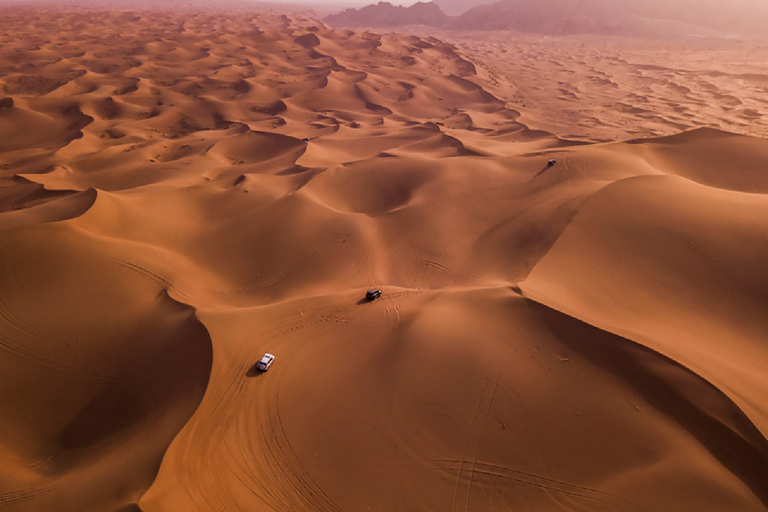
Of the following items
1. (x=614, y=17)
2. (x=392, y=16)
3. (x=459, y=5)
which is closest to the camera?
(x=614, y=17)

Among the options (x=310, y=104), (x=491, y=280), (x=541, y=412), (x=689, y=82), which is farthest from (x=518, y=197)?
(x=689, y=82)

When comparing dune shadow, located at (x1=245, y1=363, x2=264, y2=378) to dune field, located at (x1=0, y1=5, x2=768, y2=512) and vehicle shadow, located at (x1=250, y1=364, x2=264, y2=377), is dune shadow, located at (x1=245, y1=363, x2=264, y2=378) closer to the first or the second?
vehicle shadow, located at (x1=250, y1=364, x2=264, y2=377)

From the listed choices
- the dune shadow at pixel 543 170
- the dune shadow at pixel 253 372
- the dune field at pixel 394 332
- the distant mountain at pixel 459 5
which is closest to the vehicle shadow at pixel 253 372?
the dune shadow at pixel 253 372

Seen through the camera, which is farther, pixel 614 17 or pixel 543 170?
pixel 614 17

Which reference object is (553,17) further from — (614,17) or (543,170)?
(543,170)

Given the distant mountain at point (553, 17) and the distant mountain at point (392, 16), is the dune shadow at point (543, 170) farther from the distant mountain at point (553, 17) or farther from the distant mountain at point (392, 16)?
the distant mountain at point (392, 16)

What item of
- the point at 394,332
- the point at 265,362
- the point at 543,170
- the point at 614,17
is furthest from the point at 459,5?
the point at 265,362

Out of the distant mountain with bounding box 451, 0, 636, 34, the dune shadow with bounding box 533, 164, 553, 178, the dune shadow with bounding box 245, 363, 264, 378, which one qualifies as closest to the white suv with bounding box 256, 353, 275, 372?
the dune shadow with bounding box 245, 363, 264, 378

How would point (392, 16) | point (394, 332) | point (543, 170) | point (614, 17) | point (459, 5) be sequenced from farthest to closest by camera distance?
point (459, 5) < point (392, 16) < point (614, 17) < point (543, 170) < point (394, 332)
